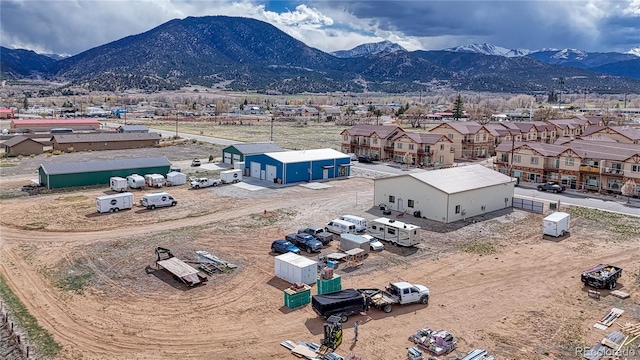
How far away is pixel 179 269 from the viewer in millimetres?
24438

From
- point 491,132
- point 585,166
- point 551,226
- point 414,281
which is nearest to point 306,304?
point 414,281

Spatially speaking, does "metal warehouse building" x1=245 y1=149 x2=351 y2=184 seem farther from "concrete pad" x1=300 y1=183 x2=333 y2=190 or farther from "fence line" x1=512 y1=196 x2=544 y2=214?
"fence line" x1=512 y1=196 x2=544 y2=214

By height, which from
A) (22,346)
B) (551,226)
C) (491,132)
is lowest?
(22,346)

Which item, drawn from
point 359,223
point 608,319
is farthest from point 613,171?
point 608,319

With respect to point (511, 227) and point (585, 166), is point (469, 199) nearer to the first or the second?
point (511, 227)

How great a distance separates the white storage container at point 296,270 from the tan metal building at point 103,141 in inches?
2260

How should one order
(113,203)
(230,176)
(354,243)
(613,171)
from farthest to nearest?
1. (230,176)
2. (613,171)
3. (113,203)
4. (354,243)

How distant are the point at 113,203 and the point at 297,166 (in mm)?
18734

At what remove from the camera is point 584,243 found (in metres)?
31.1

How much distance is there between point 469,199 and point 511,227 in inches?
→ 144

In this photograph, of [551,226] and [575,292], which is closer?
[575,292]

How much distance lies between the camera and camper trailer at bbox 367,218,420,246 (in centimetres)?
2919

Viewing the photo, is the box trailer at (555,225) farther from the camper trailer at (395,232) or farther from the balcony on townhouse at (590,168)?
the balcony on townhouse at (590,168)

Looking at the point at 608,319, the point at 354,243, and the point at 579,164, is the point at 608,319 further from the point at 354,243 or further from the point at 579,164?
the point at 579,164
